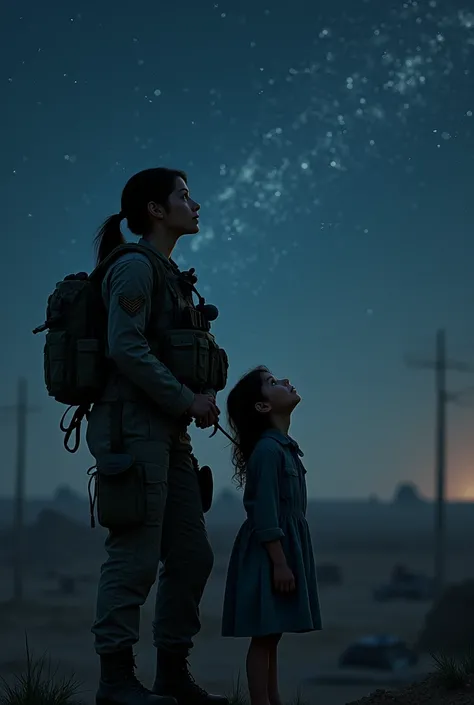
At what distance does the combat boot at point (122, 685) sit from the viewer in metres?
4.16

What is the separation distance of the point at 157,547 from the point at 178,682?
68 centimetres

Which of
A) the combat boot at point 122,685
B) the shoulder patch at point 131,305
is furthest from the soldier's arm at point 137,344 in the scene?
the combat boot at point 122,685

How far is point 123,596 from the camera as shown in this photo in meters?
4.25

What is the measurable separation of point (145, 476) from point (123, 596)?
524mm

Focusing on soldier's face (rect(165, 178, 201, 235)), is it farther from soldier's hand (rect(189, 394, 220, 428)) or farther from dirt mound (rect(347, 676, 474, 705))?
dirt mound (rect(347, 676, 474, 705))

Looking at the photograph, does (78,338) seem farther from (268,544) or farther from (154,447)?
(268,544)

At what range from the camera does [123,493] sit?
4.24m

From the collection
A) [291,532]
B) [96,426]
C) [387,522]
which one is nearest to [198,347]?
[96,426]

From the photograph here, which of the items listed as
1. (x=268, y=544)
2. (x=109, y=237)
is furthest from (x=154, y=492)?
(x=109, y=237)

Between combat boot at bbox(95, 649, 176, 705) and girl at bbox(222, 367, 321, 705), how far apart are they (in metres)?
0.46

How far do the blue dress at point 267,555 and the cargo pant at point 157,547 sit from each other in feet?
0.62

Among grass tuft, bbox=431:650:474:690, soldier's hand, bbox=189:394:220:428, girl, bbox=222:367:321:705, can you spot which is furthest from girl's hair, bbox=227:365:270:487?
grass tuft, bbox=431:650:474:690

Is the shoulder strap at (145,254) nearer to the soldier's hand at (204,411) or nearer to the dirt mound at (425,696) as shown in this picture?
the soldier's hand at (204,411)

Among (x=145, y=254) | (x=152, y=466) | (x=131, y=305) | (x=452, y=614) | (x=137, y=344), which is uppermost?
(x=145, y=254)
